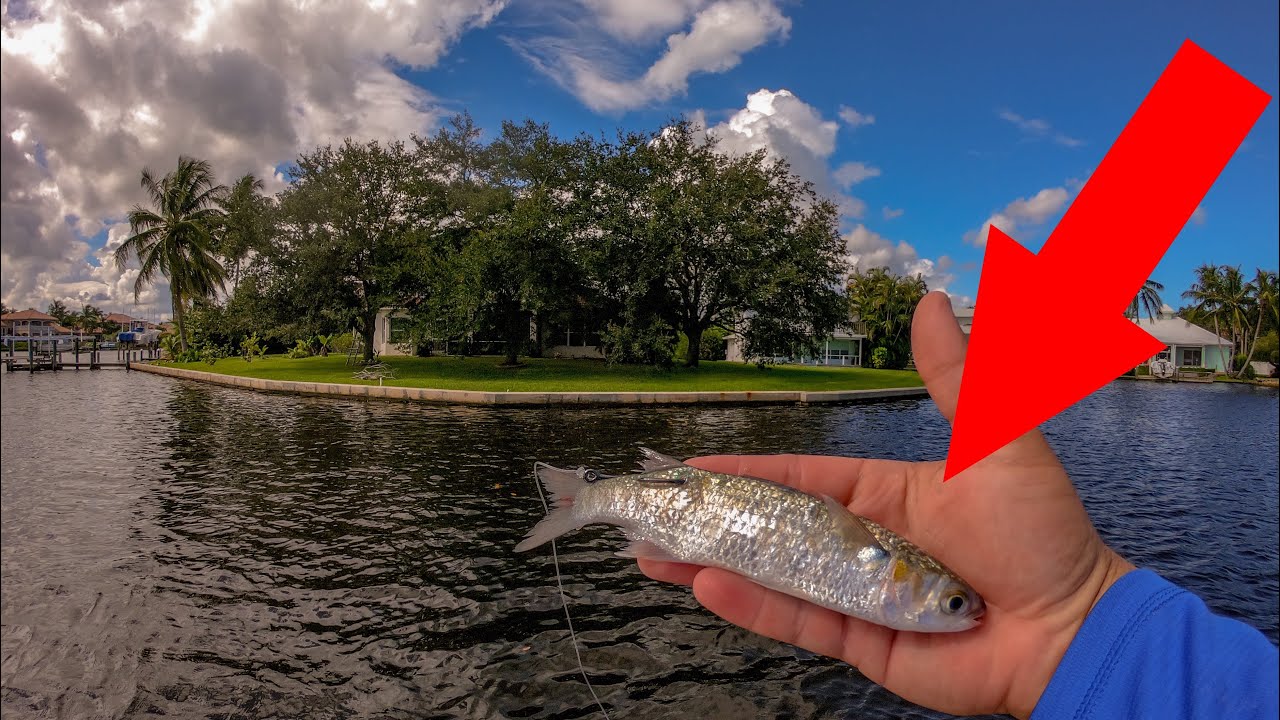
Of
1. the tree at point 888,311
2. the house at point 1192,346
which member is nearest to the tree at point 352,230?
the tree at point 888,311

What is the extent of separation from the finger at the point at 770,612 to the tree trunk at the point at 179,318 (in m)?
54.7

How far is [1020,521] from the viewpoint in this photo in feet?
7.61

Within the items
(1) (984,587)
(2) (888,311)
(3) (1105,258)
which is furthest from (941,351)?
(2) (888,311)

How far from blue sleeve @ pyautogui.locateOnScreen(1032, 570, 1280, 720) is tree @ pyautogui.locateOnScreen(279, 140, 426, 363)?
3662 cm

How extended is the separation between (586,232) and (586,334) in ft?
55.8

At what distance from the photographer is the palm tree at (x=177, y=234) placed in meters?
48.3

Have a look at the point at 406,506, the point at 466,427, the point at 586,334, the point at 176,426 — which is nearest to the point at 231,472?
the point at 406,506

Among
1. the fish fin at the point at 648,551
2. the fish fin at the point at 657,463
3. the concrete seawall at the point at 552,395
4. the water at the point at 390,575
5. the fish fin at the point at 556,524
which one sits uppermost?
the fish fin at the point at 657,463

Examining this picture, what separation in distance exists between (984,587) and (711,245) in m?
35.9

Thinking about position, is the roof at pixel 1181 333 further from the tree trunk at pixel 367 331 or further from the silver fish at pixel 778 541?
the silver fish at pixel 778 541

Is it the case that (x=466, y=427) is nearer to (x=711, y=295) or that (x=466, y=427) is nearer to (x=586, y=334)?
(x=711, y=295)

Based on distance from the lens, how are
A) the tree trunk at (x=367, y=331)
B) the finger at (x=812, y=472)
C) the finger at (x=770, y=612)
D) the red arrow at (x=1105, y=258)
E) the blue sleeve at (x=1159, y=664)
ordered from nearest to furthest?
the red arrow at (x=1105, y=258), the blue sleeve at (x=1159, y=664), the finger at (x=770, y=612), the finger at (x=812, y=472), the tree trunk at (x=367, y=331)

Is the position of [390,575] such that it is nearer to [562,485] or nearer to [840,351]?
[562,485]

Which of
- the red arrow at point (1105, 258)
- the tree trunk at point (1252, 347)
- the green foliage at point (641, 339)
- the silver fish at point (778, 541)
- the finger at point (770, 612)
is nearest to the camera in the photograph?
the red arrow at point (1105, 258)
